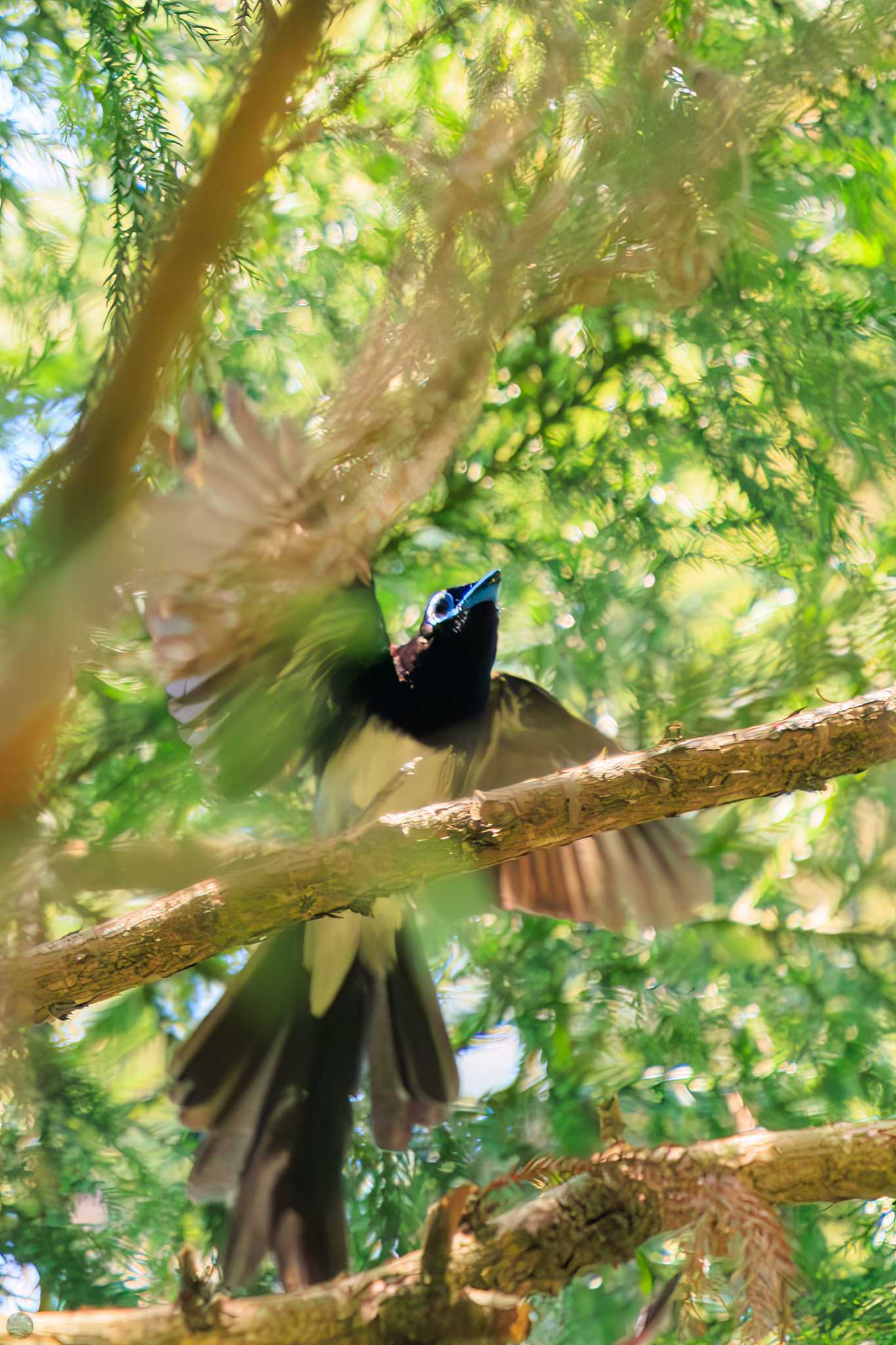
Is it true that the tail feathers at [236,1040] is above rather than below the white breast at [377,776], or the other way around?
below

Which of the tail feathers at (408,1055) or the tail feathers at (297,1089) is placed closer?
the tail feathers at (297,1089)

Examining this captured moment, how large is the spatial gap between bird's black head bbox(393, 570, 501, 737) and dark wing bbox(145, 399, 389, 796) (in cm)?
12

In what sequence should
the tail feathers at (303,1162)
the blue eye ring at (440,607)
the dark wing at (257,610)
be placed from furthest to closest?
the blue eye ring at (440,607) → the tail feathers at (303,1162) → the dark wing at (257,610)

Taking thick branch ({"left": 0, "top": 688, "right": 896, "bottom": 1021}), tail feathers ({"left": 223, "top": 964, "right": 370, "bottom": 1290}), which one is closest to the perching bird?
tail feathers ({"left": 223, "top": 964, "right": 370, "bottom": 1290})

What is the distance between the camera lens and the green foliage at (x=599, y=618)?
168 cm

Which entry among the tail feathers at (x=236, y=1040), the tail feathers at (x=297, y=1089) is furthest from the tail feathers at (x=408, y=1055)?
the tail feathers at (x=236, y=1040)

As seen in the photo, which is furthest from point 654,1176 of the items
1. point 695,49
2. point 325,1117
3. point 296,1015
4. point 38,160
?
point 38,160

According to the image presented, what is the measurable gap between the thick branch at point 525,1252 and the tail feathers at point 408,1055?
0.48m

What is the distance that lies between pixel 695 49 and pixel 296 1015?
184 cm

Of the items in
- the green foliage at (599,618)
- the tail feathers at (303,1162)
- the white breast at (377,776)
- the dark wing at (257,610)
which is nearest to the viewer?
the dark wing at (257,610)

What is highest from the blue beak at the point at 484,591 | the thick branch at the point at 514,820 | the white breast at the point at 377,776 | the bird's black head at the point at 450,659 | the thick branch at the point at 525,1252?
the blue beak at the point at 484,591

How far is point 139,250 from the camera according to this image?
1082 mm

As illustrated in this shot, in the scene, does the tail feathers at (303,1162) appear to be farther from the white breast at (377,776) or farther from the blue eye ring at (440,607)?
the blue eye ring at (440,607)

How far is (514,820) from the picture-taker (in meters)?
1.57
